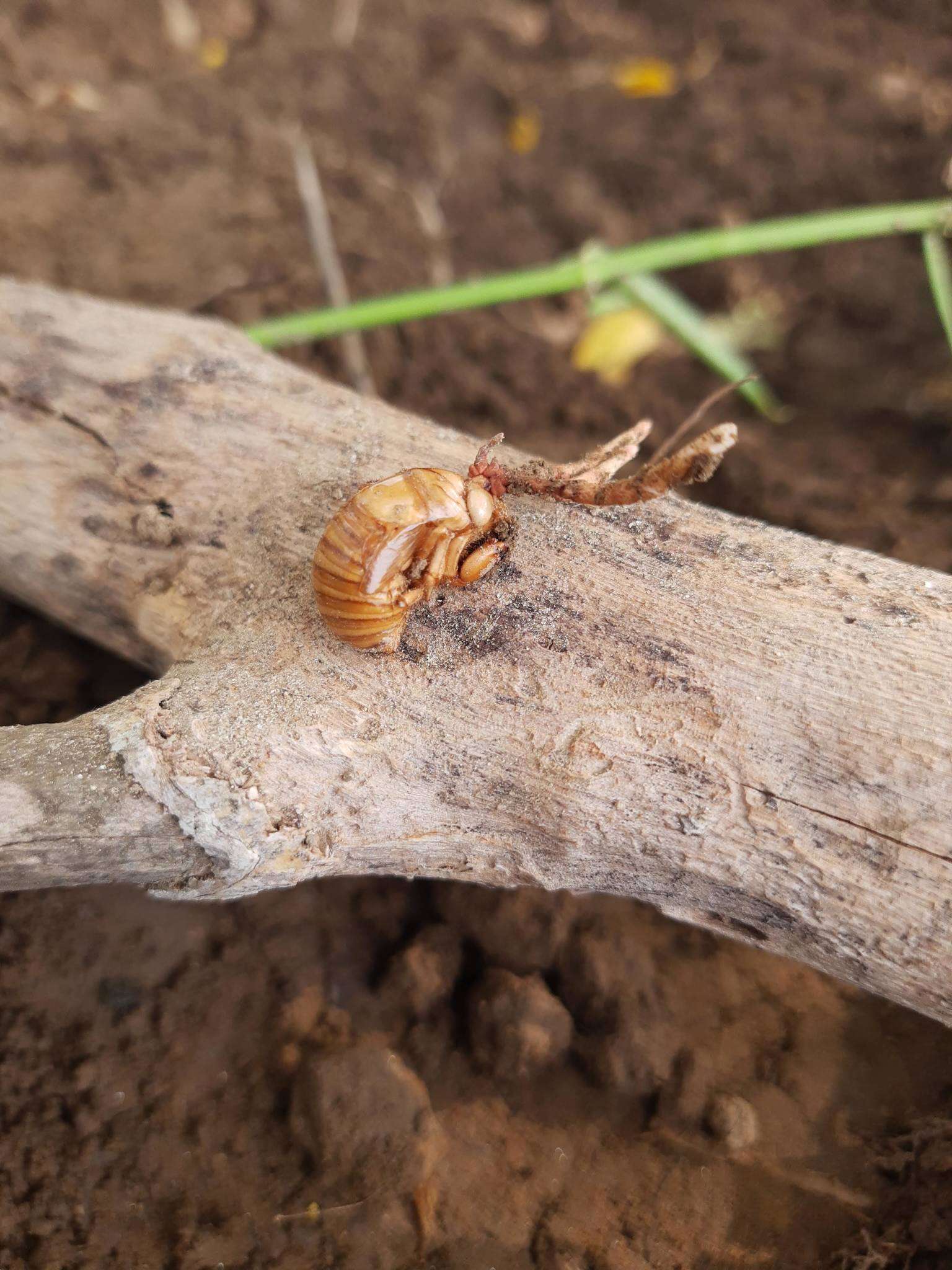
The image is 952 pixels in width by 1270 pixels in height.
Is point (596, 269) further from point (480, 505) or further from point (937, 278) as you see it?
point (480, 505)

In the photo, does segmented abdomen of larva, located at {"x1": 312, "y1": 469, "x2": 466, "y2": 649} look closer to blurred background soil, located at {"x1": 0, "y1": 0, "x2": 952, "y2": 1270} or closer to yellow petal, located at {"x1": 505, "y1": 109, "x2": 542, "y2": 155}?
blurred background soil, located at {"x1": 0, "y1": 0, "x2": 952, "y2": 1270}

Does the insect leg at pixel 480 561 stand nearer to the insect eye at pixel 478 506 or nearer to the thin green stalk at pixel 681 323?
the insect eye at pixel 478 506

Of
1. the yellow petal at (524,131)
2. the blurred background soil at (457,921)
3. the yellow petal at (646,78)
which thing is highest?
the yellow petal at (646,78)

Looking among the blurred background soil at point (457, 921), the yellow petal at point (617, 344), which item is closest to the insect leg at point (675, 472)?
the blurred background soil at point (457, 921)

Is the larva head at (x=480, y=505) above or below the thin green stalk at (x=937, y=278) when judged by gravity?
below

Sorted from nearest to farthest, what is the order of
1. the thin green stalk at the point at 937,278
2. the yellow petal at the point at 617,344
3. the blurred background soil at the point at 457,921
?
1. the blurred background soil at the point at 457,921
2. the thin green stalk at the point at 937,278
3. the yellow petal at the point at 617,344

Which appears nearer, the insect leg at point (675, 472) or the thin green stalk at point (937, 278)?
the insect leg at point (675, 472)

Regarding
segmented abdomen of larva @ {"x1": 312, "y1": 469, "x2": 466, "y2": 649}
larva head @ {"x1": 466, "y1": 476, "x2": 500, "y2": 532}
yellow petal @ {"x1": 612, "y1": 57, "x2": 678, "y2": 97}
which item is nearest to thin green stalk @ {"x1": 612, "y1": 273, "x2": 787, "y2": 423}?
larva head @ {"x1": 466, "y1": 476, "x2": 500, "y2": 532}

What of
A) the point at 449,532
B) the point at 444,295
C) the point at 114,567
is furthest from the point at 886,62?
the point at 114,567
